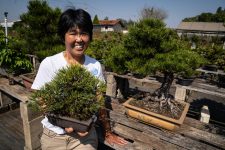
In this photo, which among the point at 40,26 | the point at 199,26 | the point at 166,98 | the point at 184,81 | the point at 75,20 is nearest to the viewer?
the point at 75,20

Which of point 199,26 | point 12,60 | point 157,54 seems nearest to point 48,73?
point 157,54

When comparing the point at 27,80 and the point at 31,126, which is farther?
the point at 27,80

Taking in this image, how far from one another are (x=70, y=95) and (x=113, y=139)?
3.06ft

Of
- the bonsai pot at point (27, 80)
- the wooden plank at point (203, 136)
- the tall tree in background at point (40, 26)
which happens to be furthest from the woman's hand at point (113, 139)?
the tall tree in background at point (40, 26)

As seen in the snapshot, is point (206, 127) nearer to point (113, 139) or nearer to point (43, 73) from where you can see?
point (113, 139)

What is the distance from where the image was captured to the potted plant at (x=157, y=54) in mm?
2128

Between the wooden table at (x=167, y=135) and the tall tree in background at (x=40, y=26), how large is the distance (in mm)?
2333

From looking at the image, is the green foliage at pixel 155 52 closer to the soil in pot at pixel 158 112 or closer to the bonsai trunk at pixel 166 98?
the bonsai trunk at pixel 166 98

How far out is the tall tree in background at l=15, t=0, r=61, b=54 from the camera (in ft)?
13.1

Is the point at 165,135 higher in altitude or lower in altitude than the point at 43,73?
lower

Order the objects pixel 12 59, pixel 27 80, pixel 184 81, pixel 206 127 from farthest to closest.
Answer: pixel 184 81 → pixel 12 59 → pixel 27 80 → pixel 206 127

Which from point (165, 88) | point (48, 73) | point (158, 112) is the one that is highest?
point (48, 73)

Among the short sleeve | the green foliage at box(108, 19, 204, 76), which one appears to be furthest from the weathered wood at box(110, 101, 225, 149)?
the short sleeve

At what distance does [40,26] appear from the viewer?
4.03 meters
